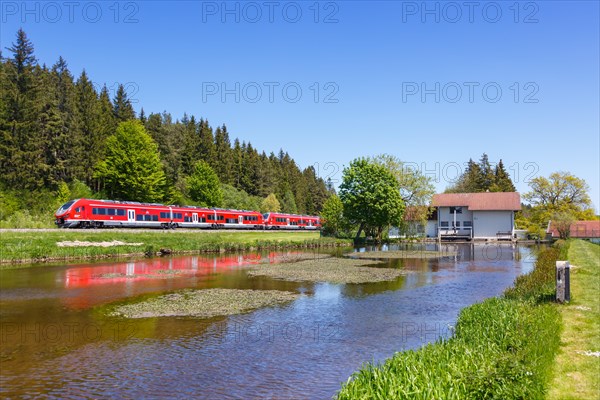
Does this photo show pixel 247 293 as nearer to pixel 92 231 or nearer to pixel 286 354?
pixel 286 354

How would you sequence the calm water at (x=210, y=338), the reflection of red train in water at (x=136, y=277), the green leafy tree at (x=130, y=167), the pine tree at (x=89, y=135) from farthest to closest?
the pine tree at (x=89, y=135), the green leafy tree at (x=130, y=167), the reflection of red train in water at (x=136, y=277), the calm water at (x=210, y=338)

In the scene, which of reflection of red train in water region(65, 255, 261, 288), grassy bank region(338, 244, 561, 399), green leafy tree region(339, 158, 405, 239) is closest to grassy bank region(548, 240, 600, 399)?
grassy bank region(338, 244, 561, 399)

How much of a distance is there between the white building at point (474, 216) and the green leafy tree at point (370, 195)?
18.8 m

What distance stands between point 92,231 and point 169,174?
153 feet

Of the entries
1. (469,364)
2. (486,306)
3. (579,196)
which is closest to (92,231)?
(486,306)

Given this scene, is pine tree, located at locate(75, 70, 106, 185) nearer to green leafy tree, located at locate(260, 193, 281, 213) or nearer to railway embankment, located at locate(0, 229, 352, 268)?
railway embankment, located at locate(0, 229, 352, 268)

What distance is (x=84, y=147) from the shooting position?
7856 centimetres

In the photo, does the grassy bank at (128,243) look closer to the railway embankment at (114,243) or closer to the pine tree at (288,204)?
the railway embankment at (114,243)

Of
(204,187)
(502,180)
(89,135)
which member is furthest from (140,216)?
(502,180)

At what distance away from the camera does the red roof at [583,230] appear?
7956cm

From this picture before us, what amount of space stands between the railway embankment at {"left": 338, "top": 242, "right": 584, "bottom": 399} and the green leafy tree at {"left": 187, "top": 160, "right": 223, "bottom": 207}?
85320 mm

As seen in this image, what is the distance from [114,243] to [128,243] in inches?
71.9

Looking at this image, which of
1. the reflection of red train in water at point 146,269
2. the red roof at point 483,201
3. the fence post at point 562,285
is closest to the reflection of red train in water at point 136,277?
the reflection of red train in water at point 146,269

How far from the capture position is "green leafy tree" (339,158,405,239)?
67.9m
